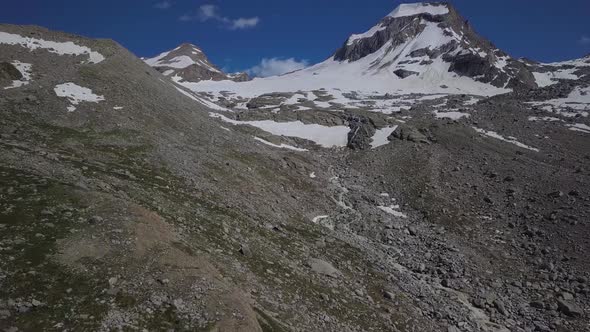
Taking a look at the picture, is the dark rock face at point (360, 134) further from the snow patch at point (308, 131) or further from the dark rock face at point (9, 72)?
the dark rock face at point (9, 72)

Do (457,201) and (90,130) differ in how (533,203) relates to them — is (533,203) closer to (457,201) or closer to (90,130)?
(457,201)

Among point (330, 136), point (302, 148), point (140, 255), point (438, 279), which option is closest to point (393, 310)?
point (438, 279)

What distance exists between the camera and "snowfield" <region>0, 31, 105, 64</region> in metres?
54.3

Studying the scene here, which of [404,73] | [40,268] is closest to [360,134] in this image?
[40,268]

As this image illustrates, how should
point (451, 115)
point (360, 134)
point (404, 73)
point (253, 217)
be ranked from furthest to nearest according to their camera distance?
point (404, 73) < point (451, 115) < point (360, 134) < point (253, 217)

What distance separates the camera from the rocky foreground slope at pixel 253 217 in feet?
52.7

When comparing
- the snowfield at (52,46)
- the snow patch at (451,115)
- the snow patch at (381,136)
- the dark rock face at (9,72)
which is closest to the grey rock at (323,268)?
the dark rock face at (9,72)

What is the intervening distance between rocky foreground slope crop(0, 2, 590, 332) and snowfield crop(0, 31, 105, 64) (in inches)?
14.8

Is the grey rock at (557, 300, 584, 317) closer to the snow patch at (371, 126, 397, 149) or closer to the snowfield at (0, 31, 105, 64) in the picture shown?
the snow patch at (371, 126, 397, 149)

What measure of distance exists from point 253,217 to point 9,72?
33.8 metres

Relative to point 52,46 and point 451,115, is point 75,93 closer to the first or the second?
point 52,46

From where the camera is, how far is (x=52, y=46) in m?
57.1

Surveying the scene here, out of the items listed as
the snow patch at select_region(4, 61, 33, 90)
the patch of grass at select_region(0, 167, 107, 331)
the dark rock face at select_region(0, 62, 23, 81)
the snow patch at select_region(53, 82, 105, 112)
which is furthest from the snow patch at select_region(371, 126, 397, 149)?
the patch of grass at select_region(0, 167, 107, 331)

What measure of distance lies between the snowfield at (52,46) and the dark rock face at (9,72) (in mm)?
10746
